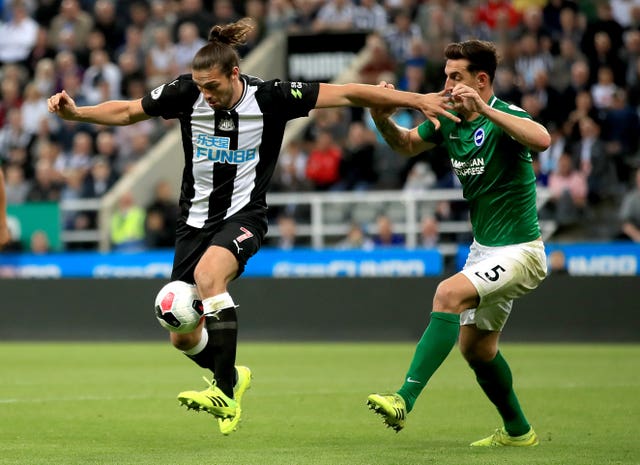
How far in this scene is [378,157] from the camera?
750 inches

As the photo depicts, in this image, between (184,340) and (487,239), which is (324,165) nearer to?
(184,340)

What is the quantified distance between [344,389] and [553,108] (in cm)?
835

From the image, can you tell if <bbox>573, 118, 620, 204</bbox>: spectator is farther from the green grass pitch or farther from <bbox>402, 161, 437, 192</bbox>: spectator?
the green grass pitch

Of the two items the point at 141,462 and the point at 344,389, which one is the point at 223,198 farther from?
the point at 344,389

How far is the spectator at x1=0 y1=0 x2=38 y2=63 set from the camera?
78.0 feet

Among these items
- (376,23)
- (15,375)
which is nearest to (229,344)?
(15,375)

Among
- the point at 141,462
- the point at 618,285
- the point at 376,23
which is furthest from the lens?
the point at 376,23

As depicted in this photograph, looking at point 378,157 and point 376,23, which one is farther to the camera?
point 376,23

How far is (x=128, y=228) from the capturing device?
1920 centimetres

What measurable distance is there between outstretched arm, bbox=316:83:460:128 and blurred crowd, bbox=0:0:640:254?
942 centimetres

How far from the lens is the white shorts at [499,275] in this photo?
7.21 metres

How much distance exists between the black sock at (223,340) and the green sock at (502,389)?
1.43m

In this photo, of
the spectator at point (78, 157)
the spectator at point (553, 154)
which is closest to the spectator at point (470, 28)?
the spectator at point (553, 154)

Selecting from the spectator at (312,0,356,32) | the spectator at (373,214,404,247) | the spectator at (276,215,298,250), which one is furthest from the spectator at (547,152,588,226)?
the spectator at (312,0,356,32)
